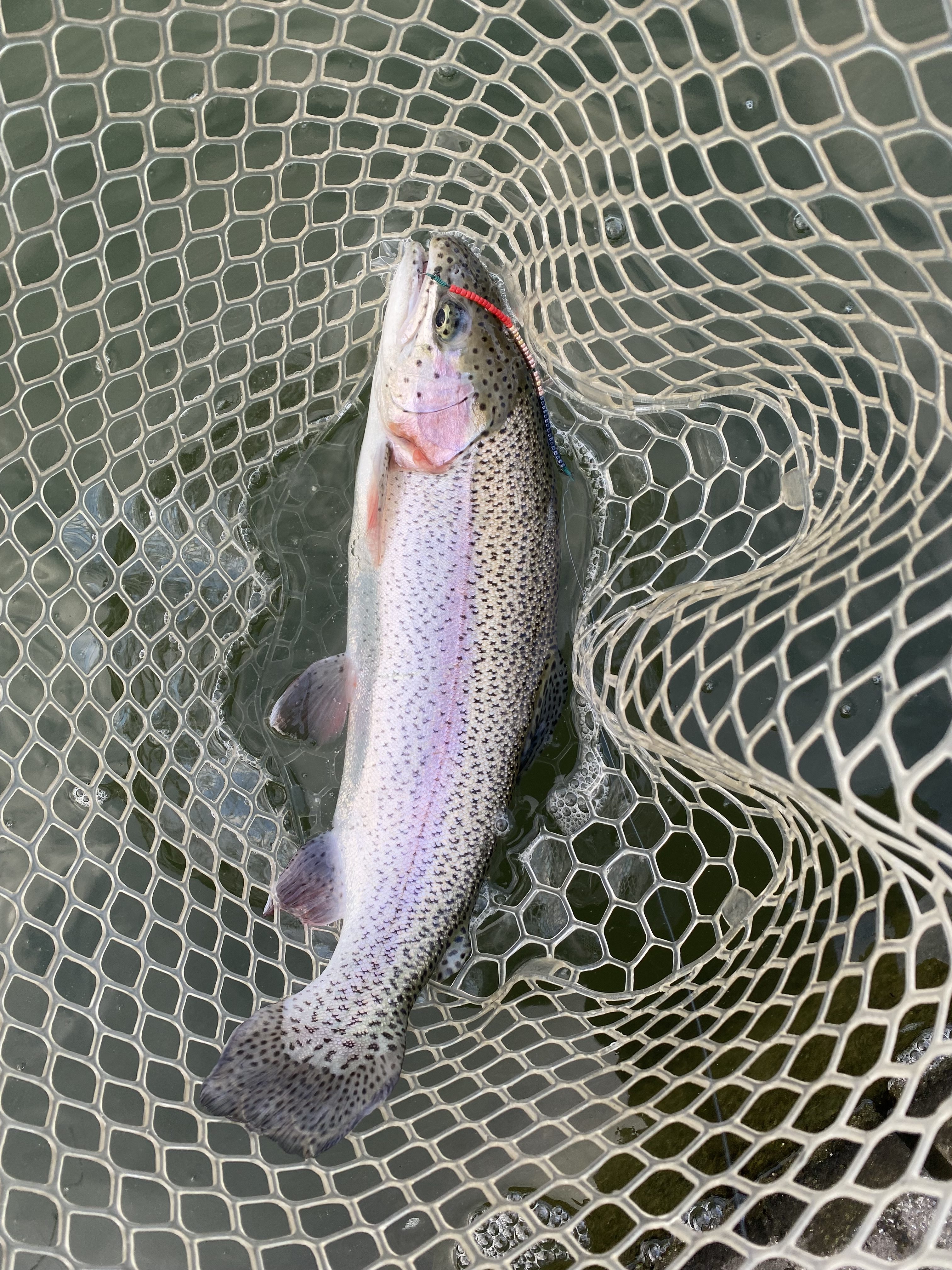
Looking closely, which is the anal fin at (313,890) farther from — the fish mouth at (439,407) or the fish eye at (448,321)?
the fish eye at (448,321)

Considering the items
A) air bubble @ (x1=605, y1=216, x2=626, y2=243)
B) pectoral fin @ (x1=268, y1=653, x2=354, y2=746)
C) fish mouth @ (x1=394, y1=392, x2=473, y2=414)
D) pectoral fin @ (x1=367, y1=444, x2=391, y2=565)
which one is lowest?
pectoral fin @ (x1=268, y1=653, x2=354, y2=746)

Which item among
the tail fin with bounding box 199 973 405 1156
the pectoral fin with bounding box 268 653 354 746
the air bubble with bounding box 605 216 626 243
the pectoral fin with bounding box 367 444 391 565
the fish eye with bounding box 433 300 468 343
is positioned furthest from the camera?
the air bubble with bounding box 605 216 626 243

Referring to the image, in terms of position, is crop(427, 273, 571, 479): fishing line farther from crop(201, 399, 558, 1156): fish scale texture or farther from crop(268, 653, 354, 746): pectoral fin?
crop(268, 653, 354, 746): pectoral fin

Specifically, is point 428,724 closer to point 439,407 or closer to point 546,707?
point 546,707

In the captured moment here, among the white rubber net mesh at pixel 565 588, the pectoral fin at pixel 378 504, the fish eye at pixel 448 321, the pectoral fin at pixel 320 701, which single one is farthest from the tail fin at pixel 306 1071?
the fish eye at pixel 448 321

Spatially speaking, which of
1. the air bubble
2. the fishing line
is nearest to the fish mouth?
the fishing line

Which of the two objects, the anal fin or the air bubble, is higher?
the air bubble

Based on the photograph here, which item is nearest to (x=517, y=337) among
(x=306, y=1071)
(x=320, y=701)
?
(x=320, y=701)
